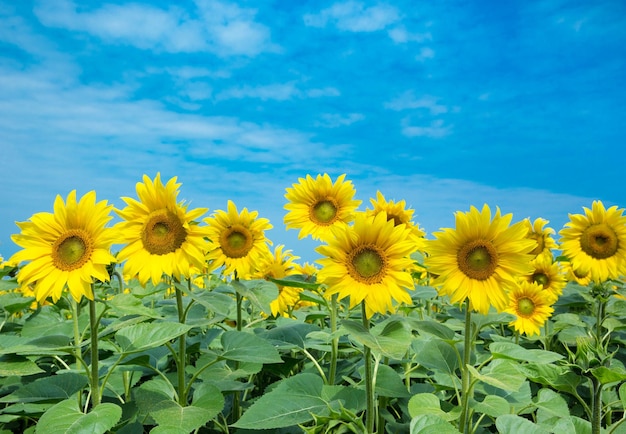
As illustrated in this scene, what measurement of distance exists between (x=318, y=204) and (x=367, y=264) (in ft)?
4.37

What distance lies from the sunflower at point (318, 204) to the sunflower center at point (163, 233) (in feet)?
3.53

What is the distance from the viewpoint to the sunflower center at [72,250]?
9.66 ft

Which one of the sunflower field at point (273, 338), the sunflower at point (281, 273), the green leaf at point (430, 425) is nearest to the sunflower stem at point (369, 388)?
the sunflower field at point (273, 338)

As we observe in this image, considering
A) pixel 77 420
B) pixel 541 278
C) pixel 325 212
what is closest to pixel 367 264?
pixel 325 212

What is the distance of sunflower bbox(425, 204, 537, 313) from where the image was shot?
9.62 ft

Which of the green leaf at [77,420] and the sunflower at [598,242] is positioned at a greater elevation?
the sunflower at [598,242]

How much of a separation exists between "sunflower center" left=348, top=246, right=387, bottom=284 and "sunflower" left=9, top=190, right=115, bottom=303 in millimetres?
1187

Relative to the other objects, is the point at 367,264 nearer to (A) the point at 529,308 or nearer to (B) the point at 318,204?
(B) the point at 318,204

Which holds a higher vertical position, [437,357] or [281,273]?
[281,273]

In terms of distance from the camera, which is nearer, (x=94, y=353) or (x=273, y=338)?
(x=94, y=353)

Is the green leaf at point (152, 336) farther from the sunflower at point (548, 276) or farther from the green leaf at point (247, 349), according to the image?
the sunflower at point (548, 276)

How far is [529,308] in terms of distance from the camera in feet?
17.1

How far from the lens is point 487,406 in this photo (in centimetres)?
278

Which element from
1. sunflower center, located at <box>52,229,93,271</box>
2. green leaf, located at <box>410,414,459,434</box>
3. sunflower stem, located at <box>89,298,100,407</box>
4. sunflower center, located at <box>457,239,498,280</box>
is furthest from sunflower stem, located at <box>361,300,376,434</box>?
sunflower center, located at <box>52,229,93,271</box>
